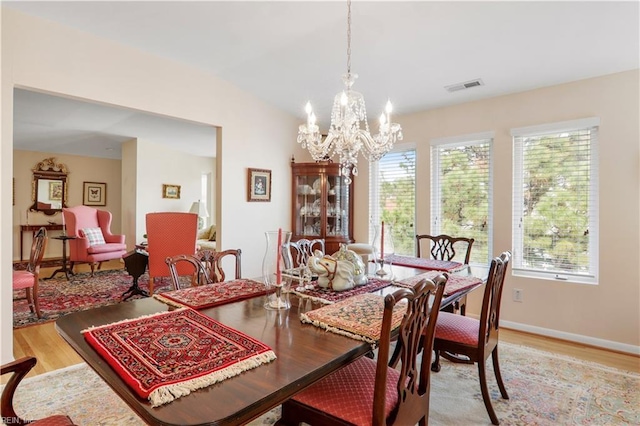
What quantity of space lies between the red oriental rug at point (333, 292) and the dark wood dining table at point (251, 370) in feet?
0.19

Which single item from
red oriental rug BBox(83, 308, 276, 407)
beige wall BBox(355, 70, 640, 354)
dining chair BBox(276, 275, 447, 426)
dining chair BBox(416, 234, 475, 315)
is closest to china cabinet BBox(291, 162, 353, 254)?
dining chair BBox(416, 234, 475, 315)

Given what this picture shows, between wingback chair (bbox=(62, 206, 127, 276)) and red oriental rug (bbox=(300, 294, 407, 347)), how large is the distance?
18.6ft

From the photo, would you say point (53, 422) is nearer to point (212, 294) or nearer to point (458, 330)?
point (212, 294)

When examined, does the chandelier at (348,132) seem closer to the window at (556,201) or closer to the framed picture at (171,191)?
the window at (556,201)

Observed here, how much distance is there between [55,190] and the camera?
7273mm

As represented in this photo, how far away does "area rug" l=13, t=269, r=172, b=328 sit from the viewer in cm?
365

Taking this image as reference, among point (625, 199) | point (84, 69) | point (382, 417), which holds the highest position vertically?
point (84, 69)

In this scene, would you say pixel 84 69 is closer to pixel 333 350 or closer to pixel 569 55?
pixel 333 350

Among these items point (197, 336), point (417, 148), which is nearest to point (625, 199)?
point (417, 148)

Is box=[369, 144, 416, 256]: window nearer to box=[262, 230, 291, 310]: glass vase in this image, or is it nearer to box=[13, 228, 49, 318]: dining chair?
box=[262, 230, 291, 310]: glass vase

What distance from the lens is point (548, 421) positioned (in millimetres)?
1947

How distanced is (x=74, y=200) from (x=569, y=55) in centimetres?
903

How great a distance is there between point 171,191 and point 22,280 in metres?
4.03

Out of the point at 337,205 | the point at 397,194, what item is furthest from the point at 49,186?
the point at 397,194
